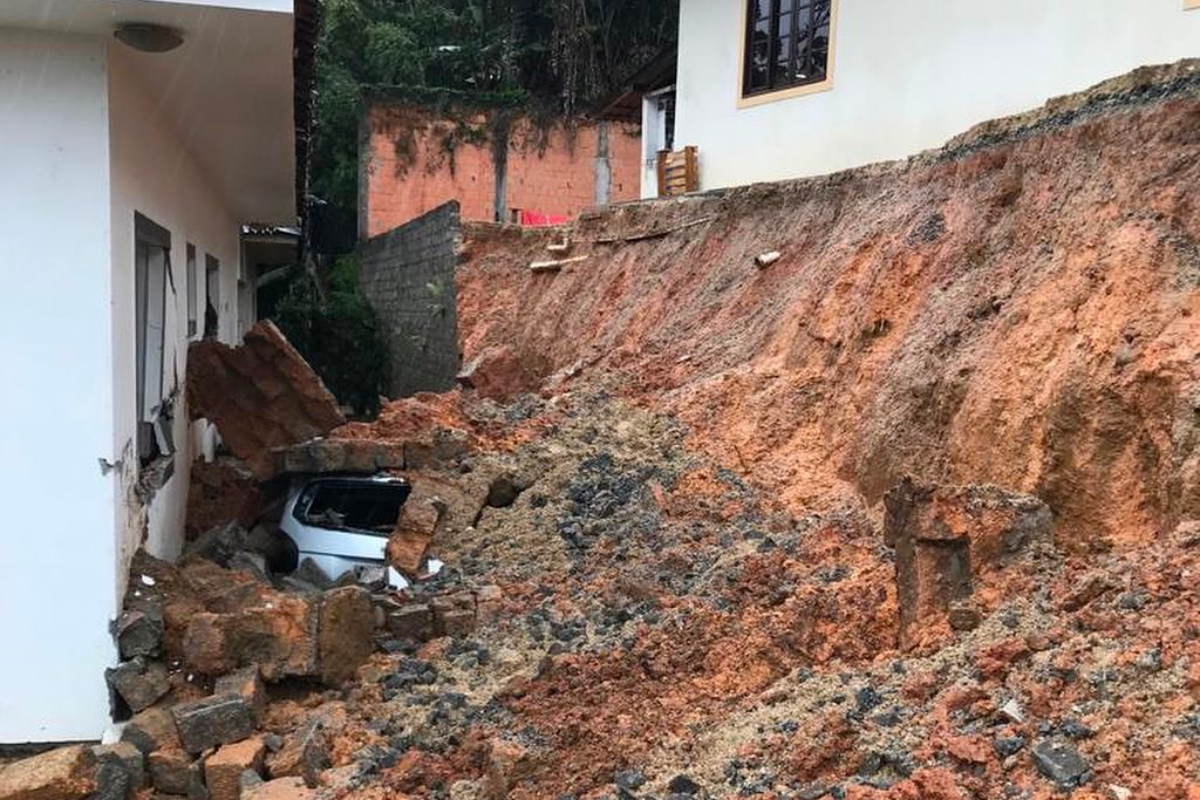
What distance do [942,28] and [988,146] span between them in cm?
343

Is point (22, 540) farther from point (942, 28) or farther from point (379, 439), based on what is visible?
point (942, 28)

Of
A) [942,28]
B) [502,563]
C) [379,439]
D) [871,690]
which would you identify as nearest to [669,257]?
[942,28]

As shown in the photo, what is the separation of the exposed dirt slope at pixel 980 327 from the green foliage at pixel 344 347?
10.1 meters

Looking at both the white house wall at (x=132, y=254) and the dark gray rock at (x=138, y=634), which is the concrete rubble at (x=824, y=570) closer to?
the dark gray rock at (x=138, y=634)

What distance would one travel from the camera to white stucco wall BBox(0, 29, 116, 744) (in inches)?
198

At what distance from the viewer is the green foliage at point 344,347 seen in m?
19.0

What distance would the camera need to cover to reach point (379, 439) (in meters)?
8.05

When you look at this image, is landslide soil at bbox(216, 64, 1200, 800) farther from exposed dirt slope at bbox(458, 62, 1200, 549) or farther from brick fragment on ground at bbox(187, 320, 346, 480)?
brick fragment on ground at bbox(187, 320, 346, 480)

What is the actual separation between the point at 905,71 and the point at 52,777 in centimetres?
952

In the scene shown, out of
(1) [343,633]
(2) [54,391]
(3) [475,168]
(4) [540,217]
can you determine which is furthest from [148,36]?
(3) [475,168]

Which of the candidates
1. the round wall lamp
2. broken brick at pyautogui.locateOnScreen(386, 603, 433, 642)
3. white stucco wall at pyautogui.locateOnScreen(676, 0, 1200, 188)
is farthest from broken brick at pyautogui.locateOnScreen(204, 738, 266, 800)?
white stucco wall at pyautogui.locateOnScreen(676, 0, 1200, 188)

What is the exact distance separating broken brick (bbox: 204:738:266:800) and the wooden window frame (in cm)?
932

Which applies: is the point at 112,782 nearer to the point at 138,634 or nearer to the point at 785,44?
the point at 138,634

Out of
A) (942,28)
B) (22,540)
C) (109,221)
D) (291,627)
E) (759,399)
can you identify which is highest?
(942,28)
